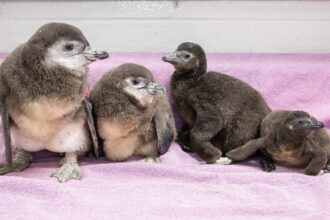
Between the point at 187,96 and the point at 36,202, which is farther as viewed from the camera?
the point at 187,96

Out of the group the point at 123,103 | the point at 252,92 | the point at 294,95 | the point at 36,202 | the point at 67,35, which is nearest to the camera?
the point at 36,202

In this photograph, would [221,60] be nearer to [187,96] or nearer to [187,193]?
A: [187,96]

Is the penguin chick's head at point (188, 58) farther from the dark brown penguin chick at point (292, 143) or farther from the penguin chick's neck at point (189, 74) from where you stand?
the dark brown penguin chick at point (292, 143)

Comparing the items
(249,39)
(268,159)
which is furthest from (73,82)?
(249,39)

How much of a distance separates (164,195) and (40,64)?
53 cm

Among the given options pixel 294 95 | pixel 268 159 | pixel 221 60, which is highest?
pixel 221 60

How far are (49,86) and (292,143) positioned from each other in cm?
79

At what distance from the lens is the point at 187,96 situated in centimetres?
148

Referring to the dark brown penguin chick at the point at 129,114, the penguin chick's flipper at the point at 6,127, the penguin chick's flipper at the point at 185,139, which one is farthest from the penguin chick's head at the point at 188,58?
the penguin chick's flipper at the point at 6,127

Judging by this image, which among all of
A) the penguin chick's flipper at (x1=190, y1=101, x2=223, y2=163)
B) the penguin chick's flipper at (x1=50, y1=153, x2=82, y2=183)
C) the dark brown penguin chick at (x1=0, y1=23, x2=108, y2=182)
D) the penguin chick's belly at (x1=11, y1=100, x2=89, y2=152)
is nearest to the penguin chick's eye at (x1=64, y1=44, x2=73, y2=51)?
the dark brown penguin chick at (x1=0, y1=23, x2=108, y2=182)

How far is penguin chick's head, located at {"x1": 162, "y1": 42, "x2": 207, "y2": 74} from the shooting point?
1462mm

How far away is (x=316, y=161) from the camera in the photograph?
1280 mm

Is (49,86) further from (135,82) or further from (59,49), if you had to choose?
(135,82)

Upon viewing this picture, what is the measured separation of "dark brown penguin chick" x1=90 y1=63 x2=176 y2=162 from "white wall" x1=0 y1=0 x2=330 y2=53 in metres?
0.46
